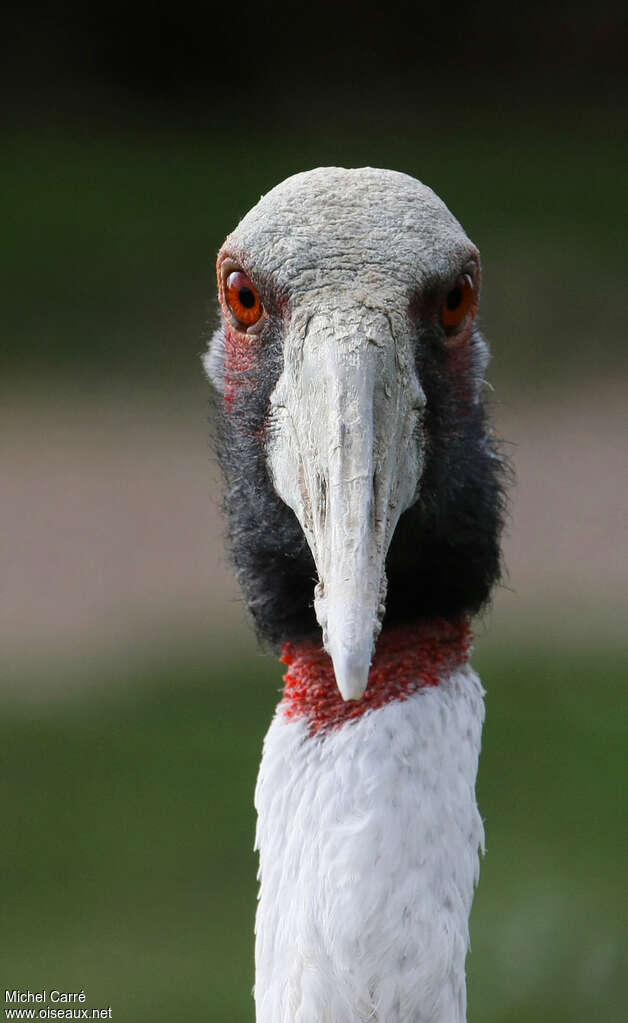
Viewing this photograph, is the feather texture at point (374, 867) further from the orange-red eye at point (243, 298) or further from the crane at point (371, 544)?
the orange-red eye at point (243, 298)

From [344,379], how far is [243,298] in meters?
0.45

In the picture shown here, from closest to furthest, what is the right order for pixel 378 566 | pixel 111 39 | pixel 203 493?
pixel 378 566 → pixel 203 493 → pixel 111 39

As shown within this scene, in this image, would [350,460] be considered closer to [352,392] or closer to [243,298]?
[352,392]

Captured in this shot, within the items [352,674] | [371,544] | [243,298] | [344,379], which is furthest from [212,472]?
[352,674]

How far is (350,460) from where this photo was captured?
111 inches

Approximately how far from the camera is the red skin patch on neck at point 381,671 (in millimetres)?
3244

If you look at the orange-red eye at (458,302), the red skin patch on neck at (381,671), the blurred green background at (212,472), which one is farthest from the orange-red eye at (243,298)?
the blurred green background at (212,472)

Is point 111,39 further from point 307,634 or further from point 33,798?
point 307,634

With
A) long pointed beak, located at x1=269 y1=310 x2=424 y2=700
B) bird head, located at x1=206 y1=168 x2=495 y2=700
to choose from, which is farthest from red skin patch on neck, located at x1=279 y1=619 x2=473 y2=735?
long pointed beak, located at x1=269 y1=310 x2=424 y2=700

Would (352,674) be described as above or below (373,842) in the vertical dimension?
above

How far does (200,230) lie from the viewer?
1641 cm

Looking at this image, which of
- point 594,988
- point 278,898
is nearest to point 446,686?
point 278,898

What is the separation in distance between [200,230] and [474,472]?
44.2 ft

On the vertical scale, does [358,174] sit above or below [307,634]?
above
